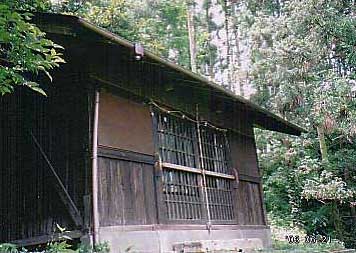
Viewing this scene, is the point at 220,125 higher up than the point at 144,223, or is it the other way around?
the point at 220,125

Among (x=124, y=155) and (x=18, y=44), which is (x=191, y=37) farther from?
(x=18, y=44)

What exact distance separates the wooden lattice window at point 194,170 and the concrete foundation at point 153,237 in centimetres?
25

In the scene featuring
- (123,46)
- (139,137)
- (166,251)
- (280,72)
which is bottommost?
(166,251)

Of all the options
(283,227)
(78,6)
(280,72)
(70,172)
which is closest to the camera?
(70,172)

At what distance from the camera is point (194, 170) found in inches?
315

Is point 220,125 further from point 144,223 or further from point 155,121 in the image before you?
point 144,223

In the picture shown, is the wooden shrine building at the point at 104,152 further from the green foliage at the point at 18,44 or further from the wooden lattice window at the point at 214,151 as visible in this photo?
the green foliage at the point at 18,44

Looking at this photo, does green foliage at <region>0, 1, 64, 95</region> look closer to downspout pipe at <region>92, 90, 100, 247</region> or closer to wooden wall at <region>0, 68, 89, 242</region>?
downspout pipe at <region>92, 90, 100, 247</region>

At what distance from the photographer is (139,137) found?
22.6 feet

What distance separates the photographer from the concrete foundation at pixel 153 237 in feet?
19.4

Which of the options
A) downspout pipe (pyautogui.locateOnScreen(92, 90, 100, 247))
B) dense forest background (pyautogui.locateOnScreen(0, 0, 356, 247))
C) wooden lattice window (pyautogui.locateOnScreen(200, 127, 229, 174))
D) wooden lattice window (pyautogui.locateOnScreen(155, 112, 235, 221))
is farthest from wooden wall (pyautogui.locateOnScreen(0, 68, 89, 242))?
dense forest background (pyautogui.locateOnScreen(0, 0, 356, 247))

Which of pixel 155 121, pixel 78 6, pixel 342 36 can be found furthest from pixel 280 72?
pixel 155 121

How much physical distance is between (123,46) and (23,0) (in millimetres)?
1492

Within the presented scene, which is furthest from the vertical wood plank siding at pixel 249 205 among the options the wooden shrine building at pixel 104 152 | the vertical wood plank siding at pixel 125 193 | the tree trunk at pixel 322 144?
the tree trunk at pixel 322 144
